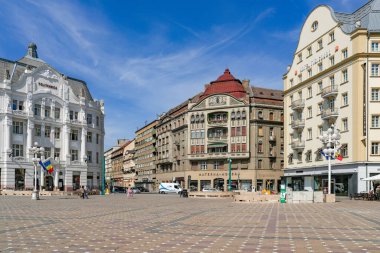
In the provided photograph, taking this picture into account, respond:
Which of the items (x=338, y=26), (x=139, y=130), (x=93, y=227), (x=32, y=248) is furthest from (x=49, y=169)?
(x=139, y=130)

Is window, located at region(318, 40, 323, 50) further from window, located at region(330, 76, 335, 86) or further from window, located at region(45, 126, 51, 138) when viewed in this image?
window, located at region(45, 126, 51, 138)

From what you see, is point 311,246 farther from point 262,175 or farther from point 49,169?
point 262,175

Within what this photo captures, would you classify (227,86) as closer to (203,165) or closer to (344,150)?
(203,165)

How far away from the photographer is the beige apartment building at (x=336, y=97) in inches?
1879

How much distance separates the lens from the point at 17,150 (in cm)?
6356

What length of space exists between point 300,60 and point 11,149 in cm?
4257

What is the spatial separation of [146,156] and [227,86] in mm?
39075

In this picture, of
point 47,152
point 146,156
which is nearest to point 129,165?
point 146,156

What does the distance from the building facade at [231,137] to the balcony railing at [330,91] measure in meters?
27.3

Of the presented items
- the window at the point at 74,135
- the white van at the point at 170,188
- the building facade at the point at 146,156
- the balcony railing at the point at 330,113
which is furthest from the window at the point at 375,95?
the building facade at the point at 146,156

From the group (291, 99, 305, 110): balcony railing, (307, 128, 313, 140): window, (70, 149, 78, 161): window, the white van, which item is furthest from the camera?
the white van

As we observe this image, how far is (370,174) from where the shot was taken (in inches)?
1853

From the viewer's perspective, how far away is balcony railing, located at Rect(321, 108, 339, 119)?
5203cm

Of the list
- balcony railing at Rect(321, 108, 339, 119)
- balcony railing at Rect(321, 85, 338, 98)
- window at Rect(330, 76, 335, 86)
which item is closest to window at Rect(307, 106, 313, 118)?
balcony railing at Rect(321, 108, 339, 119)
